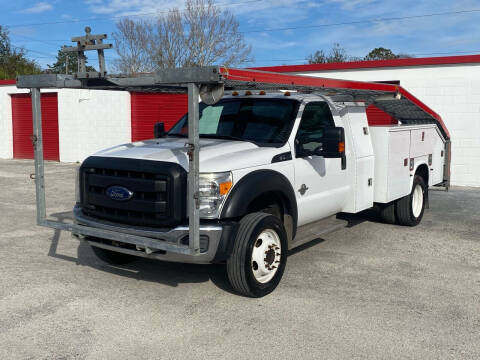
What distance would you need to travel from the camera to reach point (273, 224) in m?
5.19

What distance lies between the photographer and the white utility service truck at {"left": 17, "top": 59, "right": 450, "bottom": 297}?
4707 mm

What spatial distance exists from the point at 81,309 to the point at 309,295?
2.23 metres

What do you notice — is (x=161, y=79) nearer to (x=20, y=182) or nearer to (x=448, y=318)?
(x=448, y=318)

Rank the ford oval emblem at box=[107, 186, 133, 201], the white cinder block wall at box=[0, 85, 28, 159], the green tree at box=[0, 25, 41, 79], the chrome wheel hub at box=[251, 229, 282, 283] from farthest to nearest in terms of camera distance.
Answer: the green tree at box=[0, 25, 41, 79], the white cinder block wall at box=[0, 85, 28, 159], the chrome wheel hub at box=[251, 229, 282, 283], the ford oval emblem at box=[107, 186, 133, 201]

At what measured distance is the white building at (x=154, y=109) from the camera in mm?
13281

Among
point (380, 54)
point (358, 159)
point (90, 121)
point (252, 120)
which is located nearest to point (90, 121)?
point (90, 121)

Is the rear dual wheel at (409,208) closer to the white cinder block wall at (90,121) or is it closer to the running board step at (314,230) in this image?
the running board step at (314,230)

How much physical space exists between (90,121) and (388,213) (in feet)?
48.4

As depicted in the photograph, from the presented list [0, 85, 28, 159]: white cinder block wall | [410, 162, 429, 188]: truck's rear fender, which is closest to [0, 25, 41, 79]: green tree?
[0, 85, 28, 159]: white cinder block wall

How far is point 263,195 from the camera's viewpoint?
534 cm

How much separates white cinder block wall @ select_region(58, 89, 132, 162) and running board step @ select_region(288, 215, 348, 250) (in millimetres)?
13851

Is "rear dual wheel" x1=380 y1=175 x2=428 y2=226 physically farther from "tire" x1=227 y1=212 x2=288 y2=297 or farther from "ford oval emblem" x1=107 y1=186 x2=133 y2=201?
"ford oval emblem" x1=107 y1=186 x2=133 y2=201

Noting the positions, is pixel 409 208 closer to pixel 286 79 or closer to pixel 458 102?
pixel 286 79

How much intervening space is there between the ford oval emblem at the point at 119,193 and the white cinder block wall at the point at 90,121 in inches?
570
